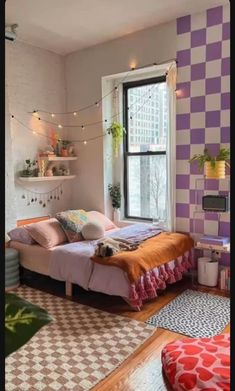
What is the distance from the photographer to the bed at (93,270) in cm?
288

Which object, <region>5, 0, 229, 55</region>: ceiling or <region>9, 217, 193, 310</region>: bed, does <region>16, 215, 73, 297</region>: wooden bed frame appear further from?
<region>5, 0, 229, 55</region>: ceiling

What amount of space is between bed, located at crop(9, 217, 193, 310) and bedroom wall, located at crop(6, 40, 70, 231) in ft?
1.99

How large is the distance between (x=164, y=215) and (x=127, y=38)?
7.23 ft

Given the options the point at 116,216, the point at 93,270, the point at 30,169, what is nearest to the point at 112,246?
the point at 93,270

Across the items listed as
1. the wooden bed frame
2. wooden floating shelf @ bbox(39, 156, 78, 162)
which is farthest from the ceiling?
the wooden bed frame

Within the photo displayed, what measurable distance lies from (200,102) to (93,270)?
2064 millimetres

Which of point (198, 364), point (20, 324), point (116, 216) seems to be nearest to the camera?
point (20, 324)

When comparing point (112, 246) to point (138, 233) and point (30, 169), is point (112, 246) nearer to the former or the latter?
point (138, 233)

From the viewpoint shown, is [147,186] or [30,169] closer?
[30,169]

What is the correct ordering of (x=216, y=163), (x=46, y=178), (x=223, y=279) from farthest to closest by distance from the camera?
(x=46, y=178) → (x=223, y=279) → (x=216, y=163)

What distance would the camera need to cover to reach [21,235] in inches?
148

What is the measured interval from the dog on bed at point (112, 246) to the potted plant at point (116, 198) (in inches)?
45.5

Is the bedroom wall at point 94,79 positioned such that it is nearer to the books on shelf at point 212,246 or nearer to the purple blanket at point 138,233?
the purple blanket at point 138,233

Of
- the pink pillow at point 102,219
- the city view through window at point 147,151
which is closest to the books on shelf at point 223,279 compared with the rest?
the city view through window at point 147,151
